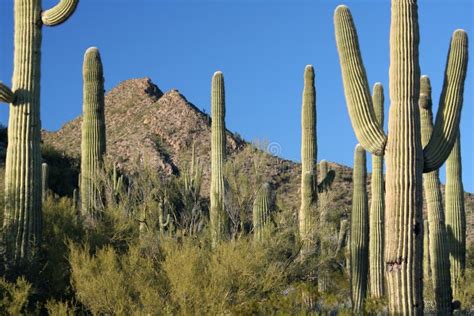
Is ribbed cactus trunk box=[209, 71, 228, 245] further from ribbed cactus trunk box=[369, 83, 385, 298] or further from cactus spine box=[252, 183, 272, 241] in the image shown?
ribbed cactus trunk box=[369, 83, 385, 298]

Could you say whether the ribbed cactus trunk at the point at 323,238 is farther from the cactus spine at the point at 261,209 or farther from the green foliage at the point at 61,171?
the green foliage at the point at 61,171

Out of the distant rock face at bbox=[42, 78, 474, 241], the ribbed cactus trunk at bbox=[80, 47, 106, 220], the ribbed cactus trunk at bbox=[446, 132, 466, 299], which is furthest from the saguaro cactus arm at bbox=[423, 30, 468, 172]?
the distant rock face at bbox=[42, 78, 474, 241]

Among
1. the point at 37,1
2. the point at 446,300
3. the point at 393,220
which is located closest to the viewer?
the point at 393,220

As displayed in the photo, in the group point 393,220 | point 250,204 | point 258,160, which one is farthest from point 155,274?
point 258,160

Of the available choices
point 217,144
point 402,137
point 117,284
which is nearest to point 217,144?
point 217,144

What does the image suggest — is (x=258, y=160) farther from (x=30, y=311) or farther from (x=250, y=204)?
(x=30, y=311)

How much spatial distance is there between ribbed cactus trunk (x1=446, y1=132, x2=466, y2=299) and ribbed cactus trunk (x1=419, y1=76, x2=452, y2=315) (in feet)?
3.90

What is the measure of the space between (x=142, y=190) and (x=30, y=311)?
19.9 ft

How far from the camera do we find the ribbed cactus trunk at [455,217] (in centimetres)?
1731

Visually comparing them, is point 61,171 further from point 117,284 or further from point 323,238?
point 117,284

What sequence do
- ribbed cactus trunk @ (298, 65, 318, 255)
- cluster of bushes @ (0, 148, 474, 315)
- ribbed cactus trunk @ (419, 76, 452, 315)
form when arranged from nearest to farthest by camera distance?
cluster of bushes @ (0, 148, 474, 315)
ribbed cactus trunk @ (419, 76, 452, 315)
ribbed cactus trunk @ (298, 65, 318, 255)

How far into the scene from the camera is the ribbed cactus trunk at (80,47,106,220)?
16109 mm

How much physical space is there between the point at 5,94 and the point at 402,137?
237 inches

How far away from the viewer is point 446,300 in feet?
49.0
